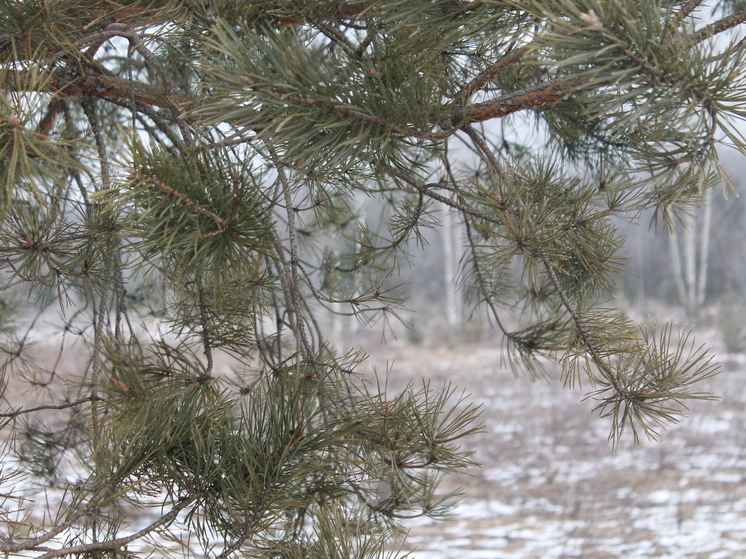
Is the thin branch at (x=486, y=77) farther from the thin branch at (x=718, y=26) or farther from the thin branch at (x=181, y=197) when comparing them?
the thin branch at (x=181, y=197)

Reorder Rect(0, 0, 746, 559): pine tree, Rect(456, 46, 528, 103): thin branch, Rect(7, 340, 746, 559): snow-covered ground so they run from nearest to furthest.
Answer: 1. Rect(0, 0, 746, 559): pine tree
2. Rect(456, 46, 528, 103): thin branch
3. Rect(7, 340, 746, 559): snow-covered ground

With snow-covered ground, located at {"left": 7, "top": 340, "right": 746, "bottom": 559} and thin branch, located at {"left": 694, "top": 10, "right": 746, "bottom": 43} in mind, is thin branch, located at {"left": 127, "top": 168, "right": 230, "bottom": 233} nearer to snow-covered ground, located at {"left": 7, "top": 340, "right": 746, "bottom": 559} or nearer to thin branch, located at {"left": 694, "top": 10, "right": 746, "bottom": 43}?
thin branch, located at {"left": 694, "top": 10, "right": 746, "bottom": 43}

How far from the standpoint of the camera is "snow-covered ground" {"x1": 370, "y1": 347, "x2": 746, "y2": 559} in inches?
103

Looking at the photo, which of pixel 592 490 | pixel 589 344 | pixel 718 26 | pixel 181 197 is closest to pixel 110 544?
pixel 181 197

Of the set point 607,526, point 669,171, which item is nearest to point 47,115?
point 669,171

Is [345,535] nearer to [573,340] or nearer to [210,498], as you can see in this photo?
[210,498]

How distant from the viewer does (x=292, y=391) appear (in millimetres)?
655

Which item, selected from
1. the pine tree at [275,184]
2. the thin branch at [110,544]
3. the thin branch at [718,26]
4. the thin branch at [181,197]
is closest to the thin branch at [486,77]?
the pine tree at [275,184]

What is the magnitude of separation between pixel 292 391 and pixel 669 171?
0.45m

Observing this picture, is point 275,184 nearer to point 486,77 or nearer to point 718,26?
point 486,77

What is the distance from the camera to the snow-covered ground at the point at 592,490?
103 inches

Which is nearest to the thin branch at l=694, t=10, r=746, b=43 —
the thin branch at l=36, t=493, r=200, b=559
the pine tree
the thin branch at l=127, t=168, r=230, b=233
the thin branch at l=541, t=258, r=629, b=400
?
the pine tree

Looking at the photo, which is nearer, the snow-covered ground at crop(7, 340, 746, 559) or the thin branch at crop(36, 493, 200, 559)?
the thin branch at crop(36, 493, 200, 559)

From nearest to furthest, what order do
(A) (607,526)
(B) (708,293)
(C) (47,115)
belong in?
1. (C) (47,115)
2. (A) (607,526)
3. (B) (708,293)
